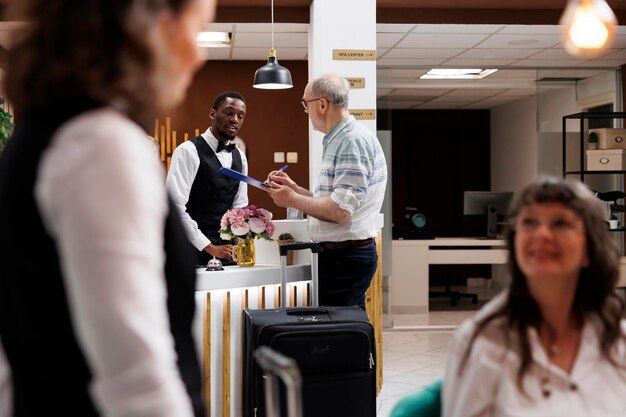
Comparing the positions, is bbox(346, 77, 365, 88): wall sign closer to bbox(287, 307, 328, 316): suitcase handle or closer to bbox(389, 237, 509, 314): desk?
bbox(287, 307, 328, 316): suitcase handle

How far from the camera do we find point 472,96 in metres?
12.5

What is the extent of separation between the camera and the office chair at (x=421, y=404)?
1.75 metres

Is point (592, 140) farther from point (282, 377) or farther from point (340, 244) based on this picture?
point (282, 377)

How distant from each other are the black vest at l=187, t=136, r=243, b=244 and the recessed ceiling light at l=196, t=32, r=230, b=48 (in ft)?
11.5

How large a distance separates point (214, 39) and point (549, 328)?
7.00m

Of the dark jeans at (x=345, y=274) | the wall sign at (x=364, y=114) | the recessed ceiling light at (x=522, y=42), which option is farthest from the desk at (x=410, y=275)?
the dark jeans at (x=345, y=274)

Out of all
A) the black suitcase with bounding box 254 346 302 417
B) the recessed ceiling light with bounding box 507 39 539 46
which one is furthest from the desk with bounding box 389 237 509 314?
the black suitcase with bounding box 254 346 302 417

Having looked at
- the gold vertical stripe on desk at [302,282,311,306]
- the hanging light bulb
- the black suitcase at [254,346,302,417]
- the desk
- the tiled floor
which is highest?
the hanging light bulb

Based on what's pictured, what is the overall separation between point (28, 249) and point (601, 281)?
1.26m

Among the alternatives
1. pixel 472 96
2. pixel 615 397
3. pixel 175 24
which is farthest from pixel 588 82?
pixel 175 24

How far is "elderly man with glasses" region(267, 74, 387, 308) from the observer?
380 cm

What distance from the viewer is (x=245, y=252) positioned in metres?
4.16

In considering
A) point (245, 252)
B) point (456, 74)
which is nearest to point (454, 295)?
point (456, 74)

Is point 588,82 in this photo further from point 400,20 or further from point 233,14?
point 233,14
